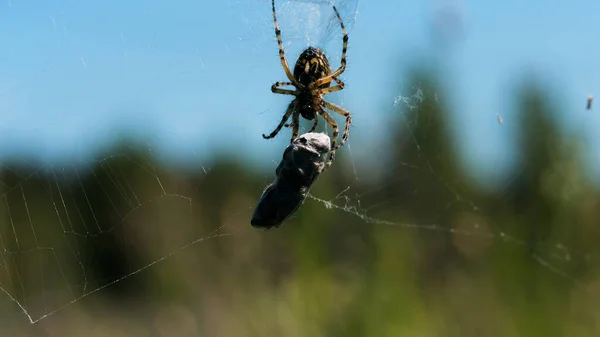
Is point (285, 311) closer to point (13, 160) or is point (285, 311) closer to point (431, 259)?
point (13, 160)

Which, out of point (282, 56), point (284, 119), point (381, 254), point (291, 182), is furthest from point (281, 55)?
point (381, 254)

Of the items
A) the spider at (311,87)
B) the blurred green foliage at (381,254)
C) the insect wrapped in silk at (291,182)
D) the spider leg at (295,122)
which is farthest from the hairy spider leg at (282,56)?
the insect wrapped in silk at (291,182)

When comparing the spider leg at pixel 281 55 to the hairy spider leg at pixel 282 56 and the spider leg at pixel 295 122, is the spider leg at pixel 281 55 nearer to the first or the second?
the hairy spider leg at pixel 282 56

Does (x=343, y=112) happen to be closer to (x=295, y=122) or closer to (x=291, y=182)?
(x=295, y=122)

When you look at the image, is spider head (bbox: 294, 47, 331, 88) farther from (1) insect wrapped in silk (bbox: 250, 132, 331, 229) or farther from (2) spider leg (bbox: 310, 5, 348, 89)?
(1) insect wrapped in silk (bbox: 250, 132, 331, 229)

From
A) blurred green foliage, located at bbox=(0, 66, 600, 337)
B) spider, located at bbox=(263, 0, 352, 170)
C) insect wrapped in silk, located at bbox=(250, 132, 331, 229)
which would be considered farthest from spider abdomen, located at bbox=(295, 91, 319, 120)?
insect wrapped in silk, located at bbox=(250, 132, 331, 229)

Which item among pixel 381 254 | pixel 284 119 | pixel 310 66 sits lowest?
pixel 381 254

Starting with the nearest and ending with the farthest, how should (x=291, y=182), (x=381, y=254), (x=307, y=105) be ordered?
(x=291, y=182) < (x=307, y=105) < (x=381, y=254)

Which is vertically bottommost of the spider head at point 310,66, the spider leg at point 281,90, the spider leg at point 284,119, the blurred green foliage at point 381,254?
the blurred green foliage at point 381,254
